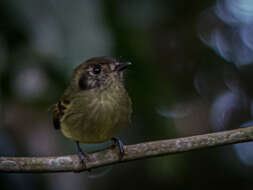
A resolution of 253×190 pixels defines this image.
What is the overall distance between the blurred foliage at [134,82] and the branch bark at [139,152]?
0.40 metres

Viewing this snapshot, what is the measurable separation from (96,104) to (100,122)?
0.15m

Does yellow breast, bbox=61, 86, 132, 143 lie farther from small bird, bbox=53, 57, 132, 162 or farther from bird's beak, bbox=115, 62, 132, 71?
bird's beak, bbox=115, 62, 132, 71

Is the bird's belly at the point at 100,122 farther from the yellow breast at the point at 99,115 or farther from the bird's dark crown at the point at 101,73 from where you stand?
the bird's dark crown at the point at 101,73

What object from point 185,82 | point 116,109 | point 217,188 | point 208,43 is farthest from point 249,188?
point 116,109

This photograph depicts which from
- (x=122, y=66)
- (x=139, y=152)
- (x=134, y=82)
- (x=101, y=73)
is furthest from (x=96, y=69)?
(x=139, y=152)

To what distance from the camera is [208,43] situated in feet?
19.7

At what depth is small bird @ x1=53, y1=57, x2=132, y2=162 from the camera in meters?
2.94

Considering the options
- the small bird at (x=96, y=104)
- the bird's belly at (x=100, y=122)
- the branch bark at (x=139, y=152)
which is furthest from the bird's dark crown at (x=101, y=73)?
the branch bark at (x=139, y=152)

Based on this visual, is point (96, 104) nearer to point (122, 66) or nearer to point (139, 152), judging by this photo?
point (122, 66)

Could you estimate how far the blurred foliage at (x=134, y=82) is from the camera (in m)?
2.89

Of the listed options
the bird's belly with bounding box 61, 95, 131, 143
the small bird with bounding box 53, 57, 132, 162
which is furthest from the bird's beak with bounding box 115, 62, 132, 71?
the bird's belly with bounding box 61, 95, 131, 143

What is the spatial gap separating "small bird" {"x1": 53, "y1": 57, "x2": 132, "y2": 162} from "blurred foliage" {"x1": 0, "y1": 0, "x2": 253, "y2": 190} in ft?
0.45

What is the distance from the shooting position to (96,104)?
9.77 ft

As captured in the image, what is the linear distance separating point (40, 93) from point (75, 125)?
2.22ft
